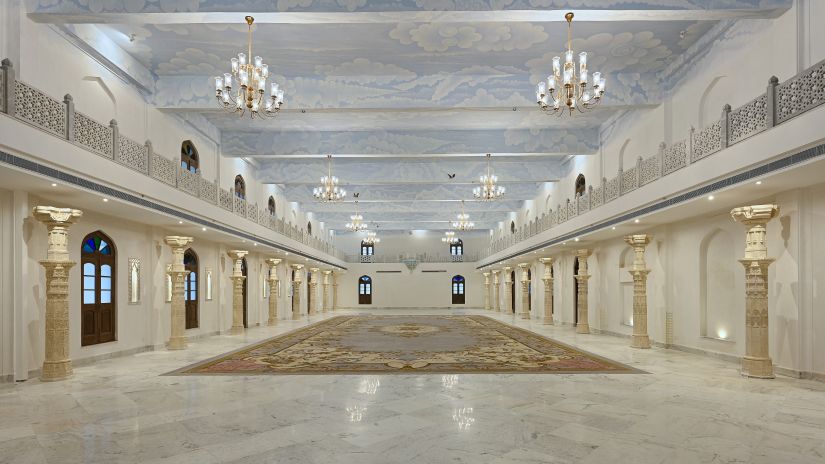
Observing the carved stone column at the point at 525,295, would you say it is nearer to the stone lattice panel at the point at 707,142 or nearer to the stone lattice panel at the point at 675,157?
the stone lattice panel at the point at 675,157

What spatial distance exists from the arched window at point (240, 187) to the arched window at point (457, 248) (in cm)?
2696

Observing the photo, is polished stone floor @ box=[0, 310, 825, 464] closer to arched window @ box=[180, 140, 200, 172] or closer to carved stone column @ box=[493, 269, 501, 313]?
arched window @ box=[180, 140, 200, 172]

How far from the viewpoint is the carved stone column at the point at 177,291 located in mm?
13906

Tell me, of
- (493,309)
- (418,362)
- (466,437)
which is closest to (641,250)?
(418,362)

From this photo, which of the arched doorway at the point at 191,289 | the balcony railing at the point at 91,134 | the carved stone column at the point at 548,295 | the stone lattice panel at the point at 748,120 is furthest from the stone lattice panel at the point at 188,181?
the carved stone column at the point at 548,295

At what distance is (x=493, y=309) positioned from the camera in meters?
39.0

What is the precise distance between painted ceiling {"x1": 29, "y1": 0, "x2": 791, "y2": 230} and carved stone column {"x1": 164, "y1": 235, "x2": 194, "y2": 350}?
3.09m

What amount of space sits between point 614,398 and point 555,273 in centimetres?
1743

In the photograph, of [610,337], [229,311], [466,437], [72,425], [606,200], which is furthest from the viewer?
[229,311]

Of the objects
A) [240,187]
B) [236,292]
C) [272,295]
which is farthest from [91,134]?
[272,295]

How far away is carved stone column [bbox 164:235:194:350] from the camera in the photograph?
13.9 meters

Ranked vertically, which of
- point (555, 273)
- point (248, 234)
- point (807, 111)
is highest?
point (807, 111)

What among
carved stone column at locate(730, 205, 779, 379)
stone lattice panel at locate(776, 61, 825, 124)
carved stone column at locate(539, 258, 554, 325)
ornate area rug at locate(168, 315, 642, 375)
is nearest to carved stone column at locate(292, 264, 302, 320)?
ornate area rug at locate(168, 315, 642, 375)

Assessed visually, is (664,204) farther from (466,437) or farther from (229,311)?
(229,311)
